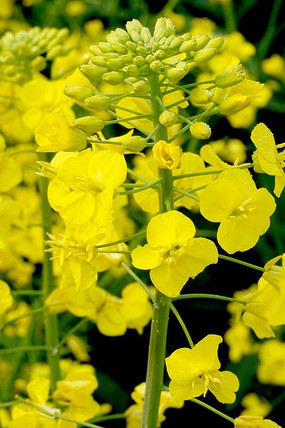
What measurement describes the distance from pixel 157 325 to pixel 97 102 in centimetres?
39

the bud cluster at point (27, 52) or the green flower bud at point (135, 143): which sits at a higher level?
the bud cluster at point (27, 52)

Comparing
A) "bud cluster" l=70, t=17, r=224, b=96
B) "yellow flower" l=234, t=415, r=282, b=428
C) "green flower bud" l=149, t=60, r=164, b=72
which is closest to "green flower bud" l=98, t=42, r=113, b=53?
"bud cluster" l=70, t=17, r=224, b=96

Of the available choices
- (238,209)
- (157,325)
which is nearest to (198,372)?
(157,325)

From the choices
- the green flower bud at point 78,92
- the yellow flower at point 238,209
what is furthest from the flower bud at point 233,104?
the green flower bud at point 78,92

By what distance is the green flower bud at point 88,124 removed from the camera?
1200mm

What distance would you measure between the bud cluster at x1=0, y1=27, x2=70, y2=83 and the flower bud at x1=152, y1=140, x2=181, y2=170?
732 mm

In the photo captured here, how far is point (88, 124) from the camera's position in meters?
1.20

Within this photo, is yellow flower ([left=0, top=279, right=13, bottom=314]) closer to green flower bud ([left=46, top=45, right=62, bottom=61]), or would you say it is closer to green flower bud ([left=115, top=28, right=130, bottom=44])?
green flower bud ([left=115, top=28, right=130, bottom=44])

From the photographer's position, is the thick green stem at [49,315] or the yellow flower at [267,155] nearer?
the yellow flower at [267,155]

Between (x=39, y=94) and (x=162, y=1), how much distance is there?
243cm

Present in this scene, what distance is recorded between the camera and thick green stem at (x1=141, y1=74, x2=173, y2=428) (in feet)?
3.91

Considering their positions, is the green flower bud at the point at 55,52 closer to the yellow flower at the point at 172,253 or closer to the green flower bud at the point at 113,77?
the green flower bud at the point at 113,77

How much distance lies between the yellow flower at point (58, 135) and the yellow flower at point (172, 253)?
22 cm

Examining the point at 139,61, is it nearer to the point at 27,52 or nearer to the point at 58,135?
the point at 58,135
